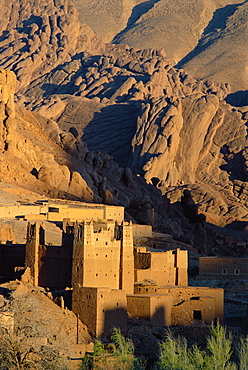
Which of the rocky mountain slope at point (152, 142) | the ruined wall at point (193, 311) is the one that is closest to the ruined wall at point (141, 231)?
the rocky mountain slope at point (152, 142)

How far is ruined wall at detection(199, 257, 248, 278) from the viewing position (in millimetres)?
84188

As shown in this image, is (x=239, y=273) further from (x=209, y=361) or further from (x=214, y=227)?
(x=214, y=227)

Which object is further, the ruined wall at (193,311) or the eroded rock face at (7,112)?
the eroded rock face at (7,112)

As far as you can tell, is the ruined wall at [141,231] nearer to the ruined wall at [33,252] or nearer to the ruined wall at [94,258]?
the ruined wall at [33,252]

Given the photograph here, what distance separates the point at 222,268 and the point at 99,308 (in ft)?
91.8

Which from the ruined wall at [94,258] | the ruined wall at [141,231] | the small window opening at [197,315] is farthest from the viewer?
the ruined wall at [141,231]

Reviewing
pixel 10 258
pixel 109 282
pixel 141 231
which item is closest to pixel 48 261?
pixel 109 282

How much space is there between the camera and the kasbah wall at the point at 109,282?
5819 centimetres

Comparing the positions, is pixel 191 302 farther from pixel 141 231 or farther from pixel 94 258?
pixel 141 231

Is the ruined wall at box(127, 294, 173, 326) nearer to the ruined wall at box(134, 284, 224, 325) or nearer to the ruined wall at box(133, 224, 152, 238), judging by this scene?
the ruined wall at box(134, 284, 224, 325)

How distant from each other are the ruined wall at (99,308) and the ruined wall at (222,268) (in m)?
26.1

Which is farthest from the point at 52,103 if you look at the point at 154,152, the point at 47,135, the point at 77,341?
the point at 77,341

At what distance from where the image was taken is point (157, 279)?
69.4 metres

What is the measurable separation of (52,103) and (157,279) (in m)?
121
